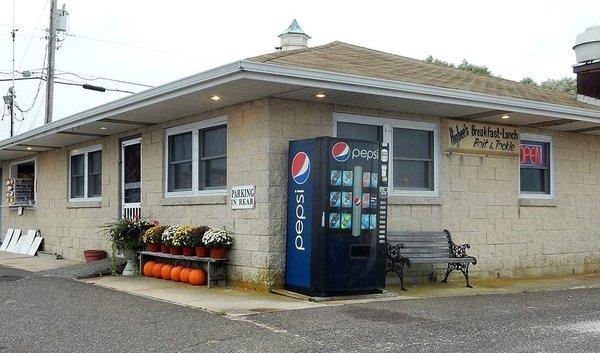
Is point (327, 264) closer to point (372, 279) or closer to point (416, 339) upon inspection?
point (372, 279)

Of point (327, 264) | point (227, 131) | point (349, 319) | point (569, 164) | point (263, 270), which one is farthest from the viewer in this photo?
point (569, 164)

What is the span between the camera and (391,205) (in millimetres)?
11867

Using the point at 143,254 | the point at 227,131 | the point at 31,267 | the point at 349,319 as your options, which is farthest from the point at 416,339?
the point at 31,267

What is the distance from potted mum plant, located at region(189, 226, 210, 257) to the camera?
1132 cm

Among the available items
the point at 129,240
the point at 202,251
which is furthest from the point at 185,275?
the point at 129,240

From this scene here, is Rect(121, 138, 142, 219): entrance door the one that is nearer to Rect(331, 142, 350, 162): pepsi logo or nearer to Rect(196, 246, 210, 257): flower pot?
Rect(196, 246, 210, 257): flower pot

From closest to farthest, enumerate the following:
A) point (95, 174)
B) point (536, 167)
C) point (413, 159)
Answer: point (413, 159) → point (536, 167) → point (95, 174)

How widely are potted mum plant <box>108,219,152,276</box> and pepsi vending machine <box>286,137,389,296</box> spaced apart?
12.9 ft

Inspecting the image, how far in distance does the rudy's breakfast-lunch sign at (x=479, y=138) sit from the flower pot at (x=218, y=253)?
14.6 ft

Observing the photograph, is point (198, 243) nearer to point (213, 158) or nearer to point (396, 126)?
point (213, 158)

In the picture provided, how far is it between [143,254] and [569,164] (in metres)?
8.98

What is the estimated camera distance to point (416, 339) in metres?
7.25

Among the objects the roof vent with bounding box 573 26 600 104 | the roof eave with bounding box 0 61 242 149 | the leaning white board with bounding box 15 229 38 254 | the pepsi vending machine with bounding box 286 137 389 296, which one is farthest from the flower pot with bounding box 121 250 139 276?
the roof vent with bounding box 573 26 600 104

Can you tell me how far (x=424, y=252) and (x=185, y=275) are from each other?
4073mm
